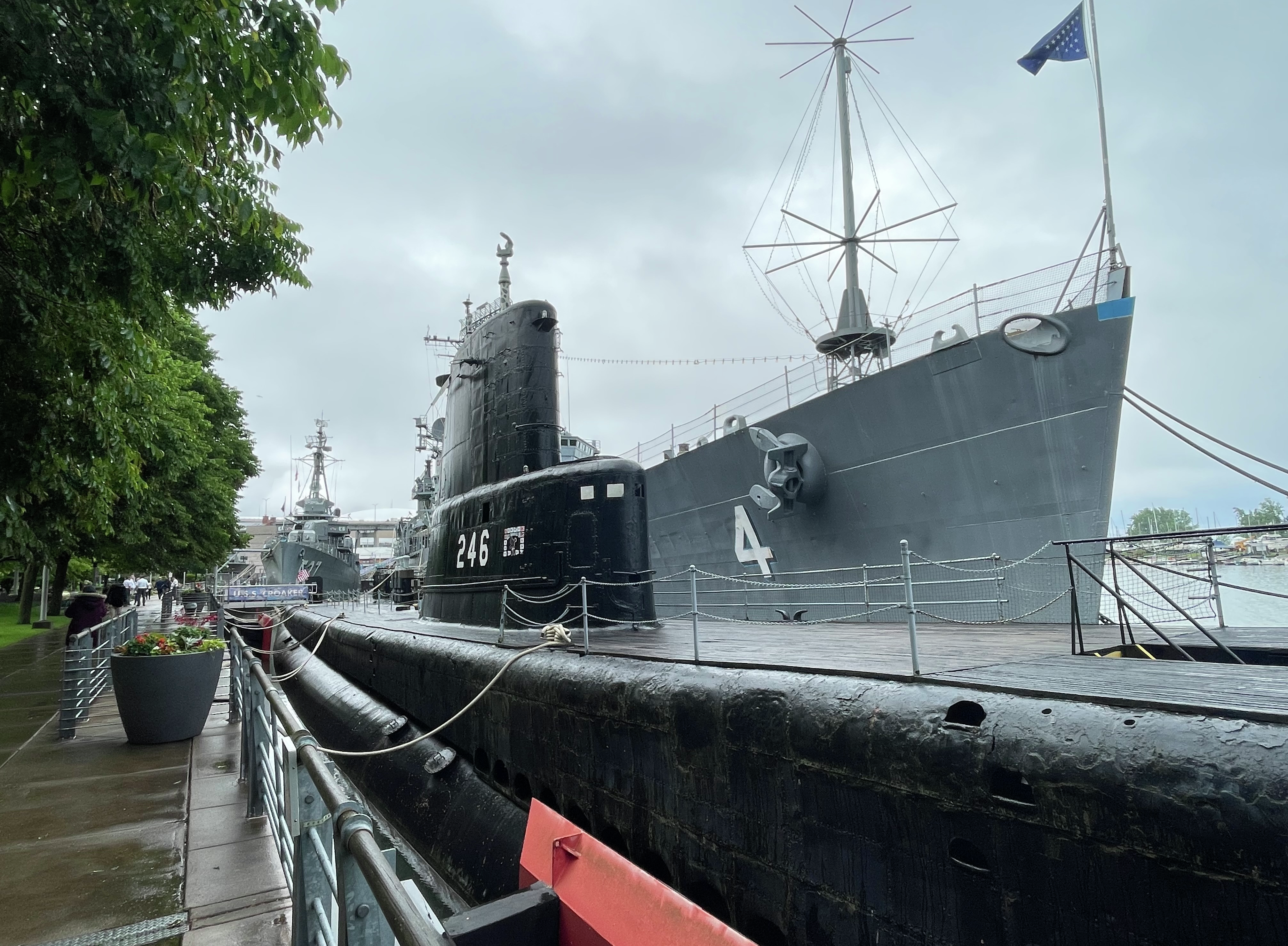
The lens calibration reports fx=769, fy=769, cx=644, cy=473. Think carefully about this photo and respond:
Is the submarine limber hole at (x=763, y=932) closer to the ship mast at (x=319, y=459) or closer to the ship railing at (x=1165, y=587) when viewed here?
the ship railing at (x=1165, y=587)

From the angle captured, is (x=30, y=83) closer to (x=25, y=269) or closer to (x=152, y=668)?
(x=25, y=269)

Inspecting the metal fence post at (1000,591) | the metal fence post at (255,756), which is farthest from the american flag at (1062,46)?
the metal fence post at (255,756)

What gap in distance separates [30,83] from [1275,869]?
5698 millimetres

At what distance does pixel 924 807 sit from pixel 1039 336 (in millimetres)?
8857

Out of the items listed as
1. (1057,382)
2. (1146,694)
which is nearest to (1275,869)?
(1146,694)

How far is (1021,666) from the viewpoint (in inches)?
189

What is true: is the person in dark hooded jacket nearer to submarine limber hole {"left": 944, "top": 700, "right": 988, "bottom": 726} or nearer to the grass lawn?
the grass lawn

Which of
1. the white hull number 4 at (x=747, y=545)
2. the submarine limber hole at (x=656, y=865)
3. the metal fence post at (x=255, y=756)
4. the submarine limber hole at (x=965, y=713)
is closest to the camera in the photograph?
the submarine limber hole at (x=965, y=713)

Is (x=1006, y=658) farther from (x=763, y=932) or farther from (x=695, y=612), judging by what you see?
(x=763, y=932)

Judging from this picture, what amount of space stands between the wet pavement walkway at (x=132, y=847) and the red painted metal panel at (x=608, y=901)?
54.4 inches

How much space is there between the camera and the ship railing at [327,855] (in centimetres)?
153

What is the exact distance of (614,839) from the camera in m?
5.65

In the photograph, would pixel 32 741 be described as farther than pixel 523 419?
No

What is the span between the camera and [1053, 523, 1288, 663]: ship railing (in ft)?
16.2
